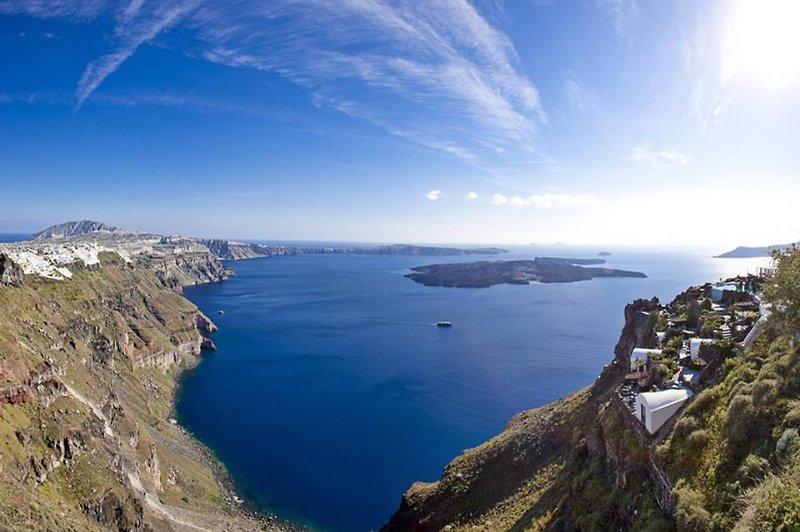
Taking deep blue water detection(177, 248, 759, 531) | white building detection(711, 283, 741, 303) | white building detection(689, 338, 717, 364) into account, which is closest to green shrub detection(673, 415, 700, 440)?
white building detection(689, 338, 717, 364)

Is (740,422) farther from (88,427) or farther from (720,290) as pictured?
(88,427)

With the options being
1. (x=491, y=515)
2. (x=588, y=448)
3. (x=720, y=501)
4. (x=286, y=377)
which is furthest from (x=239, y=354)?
(x=720, y=501)

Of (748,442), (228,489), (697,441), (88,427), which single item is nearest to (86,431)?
(88,427)

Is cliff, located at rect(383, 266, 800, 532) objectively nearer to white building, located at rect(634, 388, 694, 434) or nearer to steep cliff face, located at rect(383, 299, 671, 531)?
steep cliff face, located at rect(383, 299, 671, 531)

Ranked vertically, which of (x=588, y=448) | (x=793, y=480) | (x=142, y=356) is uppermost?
(x=793, y=480)

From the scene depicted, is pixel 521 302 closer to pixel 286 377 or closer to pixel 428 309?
pixel 428 309

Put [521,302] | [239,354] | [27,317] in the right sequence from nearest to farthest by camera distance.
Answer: [27,317] → [239,354] → [521,302]
